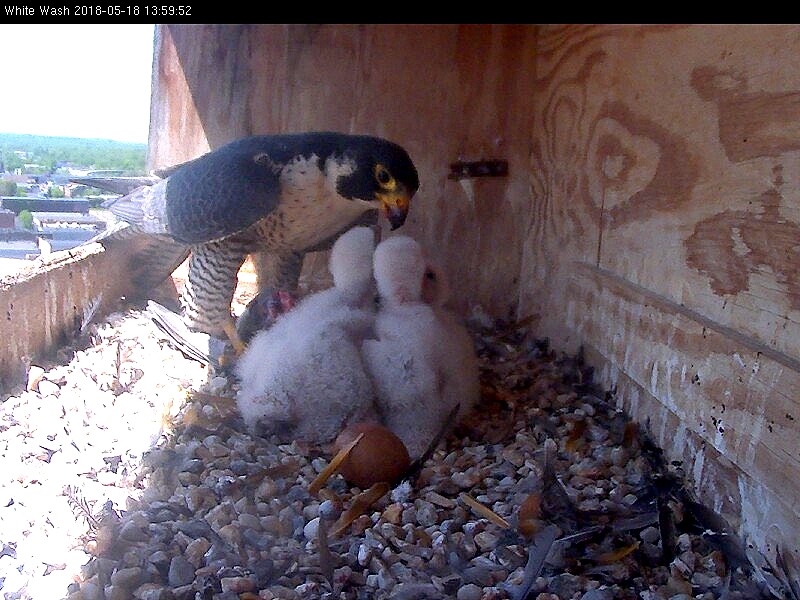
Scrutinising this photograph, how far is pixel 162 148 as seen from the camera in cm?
315

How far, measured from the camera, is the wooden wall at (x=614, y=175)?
1.40 meters

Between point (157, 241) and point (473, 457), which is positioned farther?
point (157, 241)

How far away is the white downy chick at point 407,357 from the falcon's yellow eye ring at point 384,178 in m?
0.40

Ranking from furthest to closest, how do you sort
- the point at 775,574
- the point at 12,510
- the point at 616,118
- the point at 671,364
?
the point at 616,118
the point at 671,364
the point at 12,510
the point at 775,574

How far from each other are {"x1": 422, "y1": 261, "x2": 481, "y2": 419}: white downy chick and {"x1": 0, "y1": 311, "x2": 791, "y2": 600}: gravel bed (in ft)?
0.29

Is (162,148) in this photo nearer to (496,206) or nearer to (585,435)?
(496,206)

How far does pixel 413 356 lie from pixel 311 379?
0.27 metres

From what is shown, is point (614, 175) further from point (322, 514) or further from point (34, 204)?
point (34, 204)

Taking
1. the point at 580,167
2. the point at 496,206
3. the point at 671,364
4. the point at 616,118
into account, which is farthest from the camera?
the point at 496,206

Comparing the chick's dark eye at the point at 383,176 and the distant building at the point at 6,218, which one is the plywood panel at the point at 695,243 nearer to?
the chick's dark eye at the point at 383,176

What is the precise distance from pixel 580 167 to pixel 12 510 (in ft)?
6.36

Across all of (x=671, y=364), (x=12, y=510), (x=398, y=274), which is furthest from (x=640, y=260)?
(x=12, y=510)

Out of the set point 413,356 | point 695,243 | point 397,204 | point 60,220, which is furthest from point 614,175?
point 60,220

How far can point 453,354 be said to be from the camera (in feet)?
6.71
